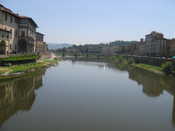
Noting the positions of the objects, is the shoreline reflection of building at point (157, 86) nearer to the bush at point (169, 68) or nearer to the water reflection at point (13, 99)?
the bush at point (169, 68)

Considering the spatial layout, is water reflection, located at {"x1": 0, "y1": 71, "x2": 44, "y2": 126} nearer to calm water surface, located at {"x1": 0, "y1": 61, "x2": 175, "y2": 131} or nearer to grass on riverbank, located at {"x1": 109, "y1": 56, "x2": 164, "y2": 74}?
calm water surface, located at {"x1": 0, "y1": 61, "x2": 175, "y2": 131}

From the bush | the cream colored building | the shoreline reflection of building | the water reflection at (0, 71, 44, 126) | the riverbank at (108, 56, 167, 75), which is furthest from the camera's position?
the riverbank at (108, 56, 167, 75)

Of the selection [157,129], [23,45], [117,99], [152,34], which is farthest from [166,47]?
[157,129]

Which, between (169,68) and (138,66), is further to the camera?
(138,66)

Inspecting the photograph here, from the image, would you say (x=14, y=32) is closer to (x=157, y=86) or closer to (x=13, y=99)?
(x=13, y=99)

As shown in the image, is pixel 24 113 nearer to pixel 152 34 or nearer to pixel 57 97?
pixel 57 97

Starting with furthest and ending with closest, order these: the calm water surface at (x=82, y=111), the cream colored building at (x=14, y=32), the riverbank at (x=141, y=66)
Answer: the riverbank at (x=141, y=66) → the cream colored building at (x=14, y=32) → the calm water surface at (x=82, y=111)

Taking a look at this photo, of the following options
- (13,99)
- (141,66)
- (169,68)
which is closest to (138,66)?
(141,66)

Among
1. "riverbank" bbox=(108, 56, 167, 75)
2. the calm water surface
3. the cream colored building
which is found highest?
the cream colored building

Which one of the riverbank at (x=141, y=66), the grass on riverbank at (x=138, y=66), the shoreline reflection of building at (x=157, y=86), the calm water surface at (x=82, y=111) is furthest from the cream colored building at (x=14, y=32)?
the grass on riverbank at (x=138, y=66)

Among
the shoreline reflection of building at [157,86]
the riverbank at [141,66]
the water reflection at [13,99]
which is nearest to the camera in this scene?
the water reflection at [13,99]

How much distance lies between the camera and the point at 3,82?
26047mm

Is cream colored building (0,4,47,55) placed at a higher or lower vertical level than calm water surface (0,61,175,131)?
higher

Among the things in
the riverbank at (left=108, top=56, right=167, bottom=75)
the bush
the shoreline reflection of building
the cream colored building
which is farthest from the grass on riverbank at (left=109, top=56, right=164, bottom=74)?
the cream colored building
